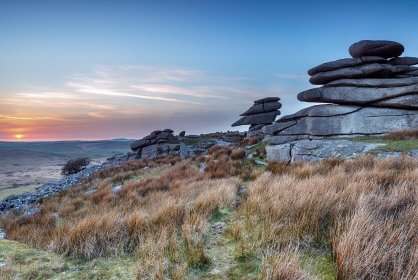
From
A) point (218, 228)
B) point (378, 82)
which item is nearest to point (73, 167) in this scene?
point (378, 82)

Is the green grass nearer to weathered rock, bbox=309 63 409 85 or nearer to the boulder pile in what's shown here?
the boulder pile

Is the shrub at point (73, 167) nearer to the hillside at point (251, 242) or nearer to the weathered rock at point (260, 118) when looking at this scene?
the weathered rock at point (260, 118)

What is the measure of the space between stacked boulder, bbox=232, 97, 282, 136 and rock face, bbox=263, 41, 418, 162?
18262 millimetres

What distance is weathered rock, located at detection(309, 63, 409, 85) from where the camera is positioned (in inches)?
762

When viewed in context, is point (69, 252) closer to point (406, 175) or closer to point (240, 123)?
point (406, 175)

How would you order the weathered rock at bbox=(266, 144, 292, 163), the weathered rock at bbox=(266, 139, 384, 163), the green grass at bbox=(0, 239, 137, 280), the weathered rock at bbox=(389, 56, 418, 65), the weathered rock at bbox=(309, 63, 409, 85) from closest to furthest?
the green grass at bbox=(0, 239, 137, 280)
the weathered rock at bbox=(266, 139, 384, 163)
the weathered rock at bbox=(266, 144, 292, 163)
the weathered rock at bbox=(309, 63, 409, 85)
the weathered rock at bbox=(389, 56, 418, 65)

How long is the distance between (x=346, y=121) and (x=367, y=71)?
4.17 m

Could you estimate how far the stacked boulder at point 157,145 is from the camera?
41.1 m

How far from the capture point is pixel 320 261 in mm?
3730

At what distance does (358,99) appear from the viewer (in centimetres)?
1880

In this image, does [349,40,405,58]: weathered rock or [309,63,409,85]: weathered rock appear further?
[349,40,405,58]: weathered rock

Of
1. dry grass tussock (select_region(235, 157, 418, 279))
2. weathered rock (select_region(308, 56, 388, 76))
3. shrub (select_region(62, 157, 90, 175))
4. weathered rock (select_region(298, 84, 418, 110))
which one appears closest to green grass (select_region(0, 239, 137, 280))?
dry grass tussock (select_region(235, 157, 418, 279))

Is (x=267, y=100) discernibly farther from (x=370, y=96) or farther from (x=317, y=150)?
(x=317, y=150)

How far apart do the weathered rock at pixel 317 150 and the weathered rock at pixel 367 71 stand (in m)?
6.63
